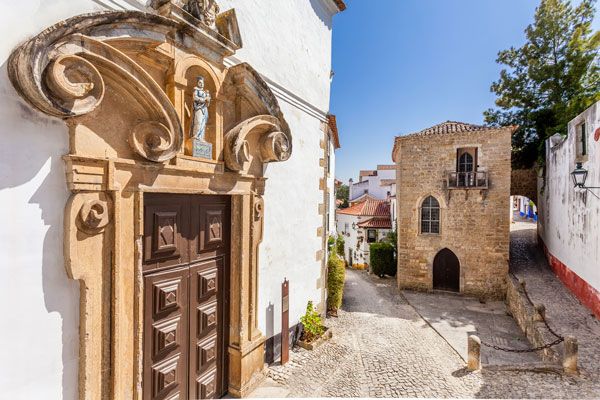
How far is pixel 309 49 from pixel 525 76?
1542 cm

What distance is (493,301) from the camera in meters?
11.9

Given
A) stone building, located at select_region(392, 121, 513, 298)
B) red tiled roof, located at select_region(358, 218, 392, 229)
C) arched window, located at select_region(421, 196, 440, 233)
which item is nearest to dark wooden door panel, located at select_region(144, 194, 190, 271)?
stone building, located at select_region(392, 121, 513, 298)

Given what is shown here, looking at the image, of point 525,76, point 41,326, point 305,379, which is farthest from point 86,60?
point 525,76

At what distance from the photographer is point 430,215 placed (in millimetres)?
13031

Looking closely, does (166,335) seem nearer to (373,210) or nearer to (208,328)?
(208,328)

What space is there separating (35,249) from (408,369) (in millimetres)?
5729

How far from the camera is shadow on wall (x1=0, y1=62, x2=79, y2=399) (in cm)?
210

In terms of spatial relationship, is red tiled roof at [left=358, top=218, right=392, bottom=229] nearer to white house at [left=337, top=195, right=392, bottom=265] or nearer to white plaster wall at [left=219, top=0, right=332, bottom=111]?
white house at [left=337, top=195, right=392, bottom=265]

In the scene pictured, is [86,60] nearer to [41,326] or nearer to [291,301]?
[41,326]

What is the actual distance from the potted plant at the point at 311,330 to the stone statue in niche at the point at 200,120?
352 centimetres

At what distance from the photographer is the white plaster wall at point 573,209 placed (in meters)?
7.37

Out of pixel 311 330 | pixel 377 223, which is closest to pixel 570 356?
pixel 311 330

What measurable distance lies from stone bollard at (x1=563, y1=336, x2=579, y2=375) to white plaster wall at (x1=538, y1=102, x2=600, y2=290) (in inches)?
123

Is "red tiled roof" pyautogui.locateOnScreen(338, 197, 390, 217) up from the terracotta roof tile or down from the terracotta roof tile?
down
